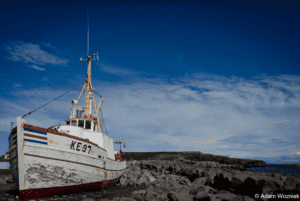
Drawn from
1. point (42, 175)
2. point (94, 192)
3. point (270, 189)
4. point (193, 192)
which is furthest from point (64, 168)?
point (270, 189)

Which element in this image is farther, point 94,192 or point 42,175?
point 94,192

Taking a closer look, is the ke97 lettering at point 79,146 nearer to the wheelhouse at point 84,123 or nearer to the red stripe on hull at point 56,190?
the red stripe on hull at point 56,190

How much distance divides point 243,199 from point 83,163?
9.47m

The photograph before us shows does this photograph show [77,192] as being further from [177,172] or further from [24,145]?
[177,172]

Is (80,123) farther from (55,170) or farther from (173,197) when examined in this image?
(173,197)

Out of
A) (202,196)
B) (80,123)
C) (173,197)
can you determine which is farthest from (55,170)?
(202,196)

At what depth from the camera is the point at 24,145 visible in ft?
31.7

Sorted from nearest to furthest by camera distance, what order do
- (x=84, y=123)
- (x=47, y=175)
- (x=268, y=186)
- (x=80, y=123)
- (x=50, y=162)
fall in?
(x=268, y=186)
(x=47, y=175)
(x=50, y=162)
(x=84, y=123)
(x=80, y=123)

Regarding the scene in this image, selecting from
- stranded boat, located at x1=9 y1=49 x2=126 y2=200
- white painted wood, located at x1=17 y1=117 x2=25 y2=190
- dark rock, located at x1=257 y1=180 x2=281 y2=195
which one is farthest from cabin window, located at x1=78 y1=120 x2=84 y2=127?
dark rock, located at x1=257 y1=180 x2=281 y2=195

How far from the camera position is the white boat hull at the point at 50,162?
9656mm

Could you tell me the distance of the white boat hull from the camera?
31.7 ft

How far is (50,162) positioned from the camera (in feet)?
34.3

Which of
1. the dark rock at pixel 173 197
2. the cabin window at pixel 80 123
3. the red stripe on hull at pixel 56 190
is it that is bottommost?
the red stripe on hull at pixel 56 190

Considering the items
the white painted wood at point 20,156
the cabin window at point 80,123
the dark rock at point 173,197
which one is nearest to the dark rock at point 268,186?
the dark rock at point 173,197
